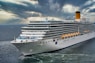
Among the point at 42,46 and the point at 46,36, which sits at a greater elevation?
the point at 46,36

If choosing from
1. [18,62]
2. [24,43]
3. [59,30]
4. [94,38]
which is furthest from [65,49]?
[94,38]

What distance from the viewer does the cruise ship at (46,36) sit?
66250 millimetres

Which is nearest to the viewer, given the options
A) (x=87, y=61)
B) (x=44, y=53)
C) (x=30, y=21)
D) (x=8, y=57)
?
(x=87, y=61)

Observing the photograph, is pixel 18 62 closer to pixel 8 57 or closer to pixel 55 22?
pixel 8 57

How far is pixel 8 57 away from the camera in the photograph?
62844 mm

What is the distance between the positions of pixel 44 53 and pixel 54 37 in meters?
6.21

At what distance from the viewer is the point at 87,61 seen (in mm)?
56812

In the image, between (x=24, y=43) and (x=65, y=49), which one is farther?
(x=65, y=49)

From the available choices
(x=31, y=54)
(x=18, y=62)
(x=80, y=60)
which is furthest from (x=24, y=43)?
(x=80, y=60)

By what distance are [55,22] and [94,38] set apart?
46.1 meters

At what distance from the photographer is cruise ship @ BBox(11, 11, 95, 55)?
66.2 metres

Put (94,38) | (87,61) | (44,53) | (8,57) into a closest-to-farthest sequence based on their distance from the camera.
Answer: (87,61) < (8,57) < (44,53) < (94,38)

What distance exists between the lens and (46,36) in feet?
228

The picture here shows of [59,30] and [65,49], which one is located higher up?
[59,30]
